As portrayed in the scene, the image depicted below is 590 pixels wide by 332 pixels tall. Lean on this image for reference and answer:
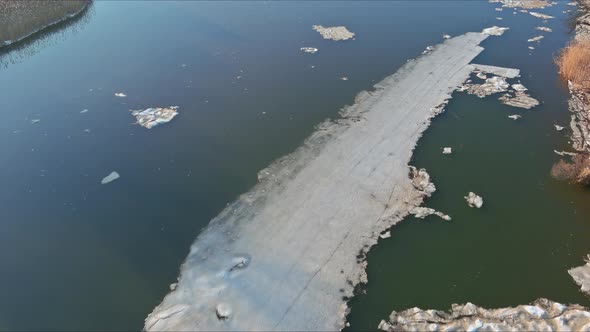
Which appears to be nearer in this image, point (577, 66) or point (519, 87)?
point (519, 87)

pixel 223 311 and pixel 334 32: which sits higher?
pixel 334 32

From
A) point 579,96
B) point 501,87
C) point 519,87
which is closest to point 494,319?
point 501,87

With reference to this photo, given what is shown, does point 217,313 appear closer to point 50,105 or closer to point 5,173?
point 5,173

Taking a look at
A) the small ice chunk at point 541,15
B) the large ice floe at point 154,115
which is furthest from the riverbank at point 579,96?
the large ice floe at point 154,115

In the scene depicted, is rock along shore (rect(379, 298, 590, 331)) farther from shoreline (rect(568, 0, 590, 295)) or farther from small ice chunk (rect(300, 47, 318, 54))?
small ice chunk (rect(300, 47, 318, 54))

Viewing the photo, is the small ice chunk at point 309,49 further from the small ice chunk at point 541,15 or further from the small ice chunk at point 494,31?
the small ice chunk at point 541,15

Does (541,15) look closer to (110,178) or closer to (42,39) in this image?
(110,178)

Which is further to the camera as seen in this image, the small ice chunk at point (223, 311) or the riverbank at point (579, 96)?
the riverbank at point (579, 96)
